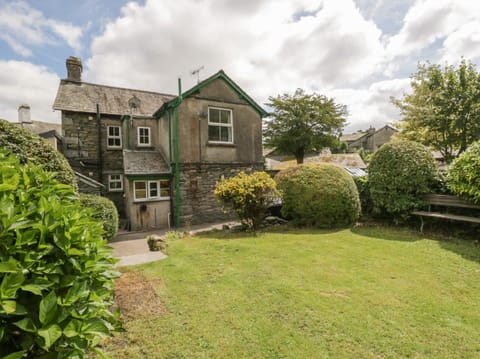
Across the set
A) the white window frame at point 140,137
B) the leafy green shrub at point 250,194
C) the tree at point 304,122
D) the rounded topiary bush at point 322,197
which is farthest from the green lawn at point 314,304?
the tree at point 304,122

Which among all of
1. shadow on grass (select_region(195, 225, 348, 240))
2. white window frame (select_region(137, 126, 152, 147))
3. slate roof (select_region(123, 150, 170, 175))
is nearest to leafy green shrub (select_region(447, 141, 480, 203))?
shadow on grass (select_region(195, 225, 348, 240))

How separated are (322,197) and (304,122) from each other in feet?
68.5

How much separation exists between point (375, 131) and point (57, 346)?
55.3 metres

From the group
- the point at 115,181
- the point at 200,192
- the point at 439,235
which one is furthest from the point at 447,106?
the point at 115,181

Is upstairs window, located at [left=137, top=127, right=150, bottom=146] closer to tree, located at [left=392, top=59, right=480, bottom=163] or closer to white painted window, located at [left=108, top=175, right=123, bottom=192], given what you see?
white painted window, located at [left=108, top=175, right=123, bottom=192]

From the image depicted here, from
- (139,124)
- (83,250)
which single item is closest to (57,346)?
(83,250)

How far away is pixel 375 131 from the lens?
156 feet

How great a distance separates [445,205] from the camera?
792 centimetres

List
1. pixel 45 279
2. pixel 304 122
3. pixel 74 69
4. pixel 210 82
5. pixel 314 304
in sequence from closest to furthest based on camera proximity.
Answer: pixel 45 279 < pixel 314 304 < pixel 210 82 < pixel 74 69 < pixel 304 122

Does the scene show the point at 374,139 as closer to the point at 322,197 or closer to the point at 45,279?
the point at 322,197

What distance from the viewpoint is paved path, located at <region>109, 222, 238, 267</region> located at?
20.3ft

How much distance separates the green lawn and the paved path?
61 centimetres

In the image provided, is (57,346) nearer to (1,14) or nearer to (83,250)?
(83,250)

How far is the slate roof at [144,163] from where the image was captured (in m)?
11.2
